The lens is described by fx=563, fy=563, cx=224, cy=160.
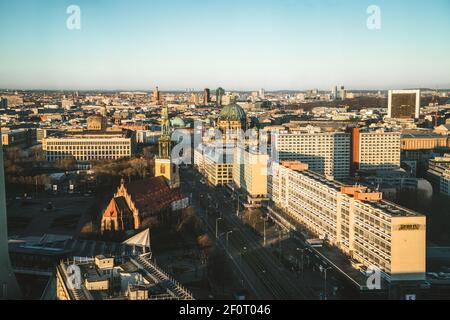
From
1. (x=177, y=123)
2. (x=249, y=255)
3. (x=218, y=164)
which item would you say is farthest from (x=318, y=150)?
(x=177, y=123)

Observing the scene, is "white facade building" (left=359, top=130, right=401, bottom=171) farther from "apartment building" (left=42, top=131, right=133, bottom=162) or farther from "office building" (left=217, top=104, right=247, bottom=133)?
"apartment building" (left=42, top=131, right=133, bottom=162)

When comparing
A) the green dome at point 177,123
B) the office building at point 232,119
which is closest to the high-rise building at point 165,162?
the office building at point 232,119

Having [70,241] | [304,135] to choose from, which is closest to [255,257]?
[70,241]

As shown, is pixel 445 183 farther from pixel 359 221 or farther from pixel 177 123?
pixel 177 123

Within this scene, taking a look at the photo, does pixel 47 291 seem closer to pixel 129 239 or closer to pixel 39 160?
pixel 129 239

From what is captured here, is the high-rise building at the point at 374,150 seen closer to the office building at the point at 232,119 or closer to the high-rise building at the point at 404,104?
the office building at the point at 232,119
